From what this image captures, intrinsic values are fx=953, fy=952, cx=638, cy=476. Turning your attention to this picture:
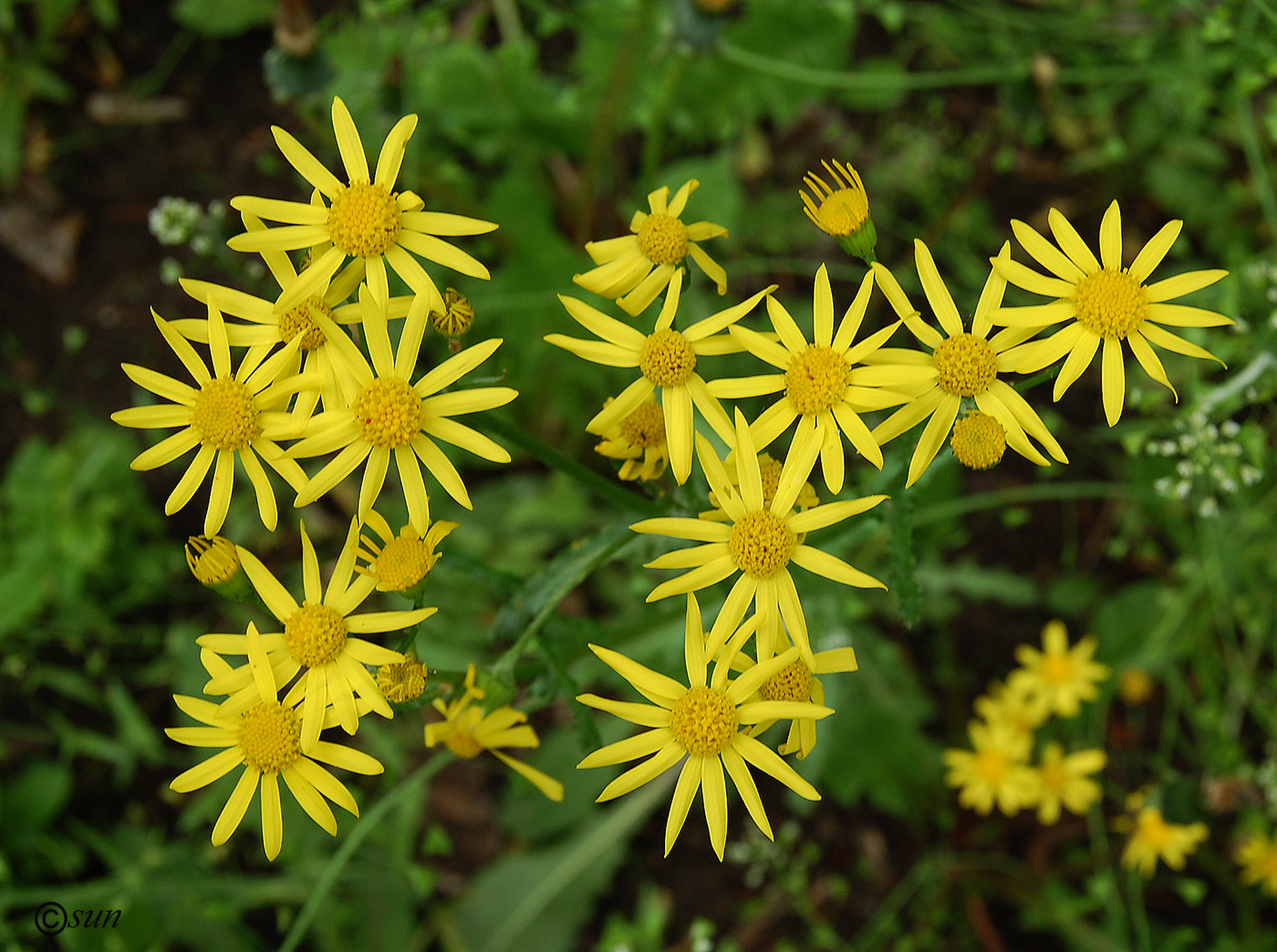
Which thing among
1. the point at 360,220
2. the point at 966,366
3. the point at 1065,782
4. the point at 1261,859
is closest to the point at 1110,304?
the point at 966,366

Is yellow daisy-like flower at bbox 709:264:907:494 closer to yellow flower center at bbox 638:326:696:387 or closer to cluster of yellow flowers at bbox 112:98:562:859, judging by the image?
yellow flower center at bbox 638:326:696:387

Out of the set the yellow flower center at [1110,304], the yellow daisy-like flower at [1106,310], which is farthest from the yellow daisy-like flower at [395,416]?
the yellow flower center at [1110,304]

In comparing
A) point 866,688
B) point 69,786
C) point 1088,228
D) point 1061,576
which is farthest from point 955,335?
point 69,786

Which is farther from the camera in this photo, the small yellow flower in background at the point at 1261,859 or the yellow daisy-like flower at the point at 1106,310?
the small yellow flower in background at the point at 1261,859

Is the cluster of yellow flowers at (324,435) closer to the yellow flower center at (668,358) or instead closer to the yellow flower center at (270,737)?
the yellow flower center at (270,737)

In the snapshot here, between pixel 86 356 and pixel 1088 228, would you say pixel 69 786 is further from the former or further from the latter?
pixel 1088 228

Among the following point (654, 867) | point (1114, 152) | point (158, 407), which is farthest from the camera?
point (654, 867)

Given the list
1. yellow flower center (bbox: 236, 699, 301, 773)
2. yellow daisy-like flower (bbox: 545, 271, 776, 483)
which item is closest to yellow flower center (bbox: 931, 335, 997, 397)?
yellow daisy-like flower (bbox: 545, 271, 776, 483)
